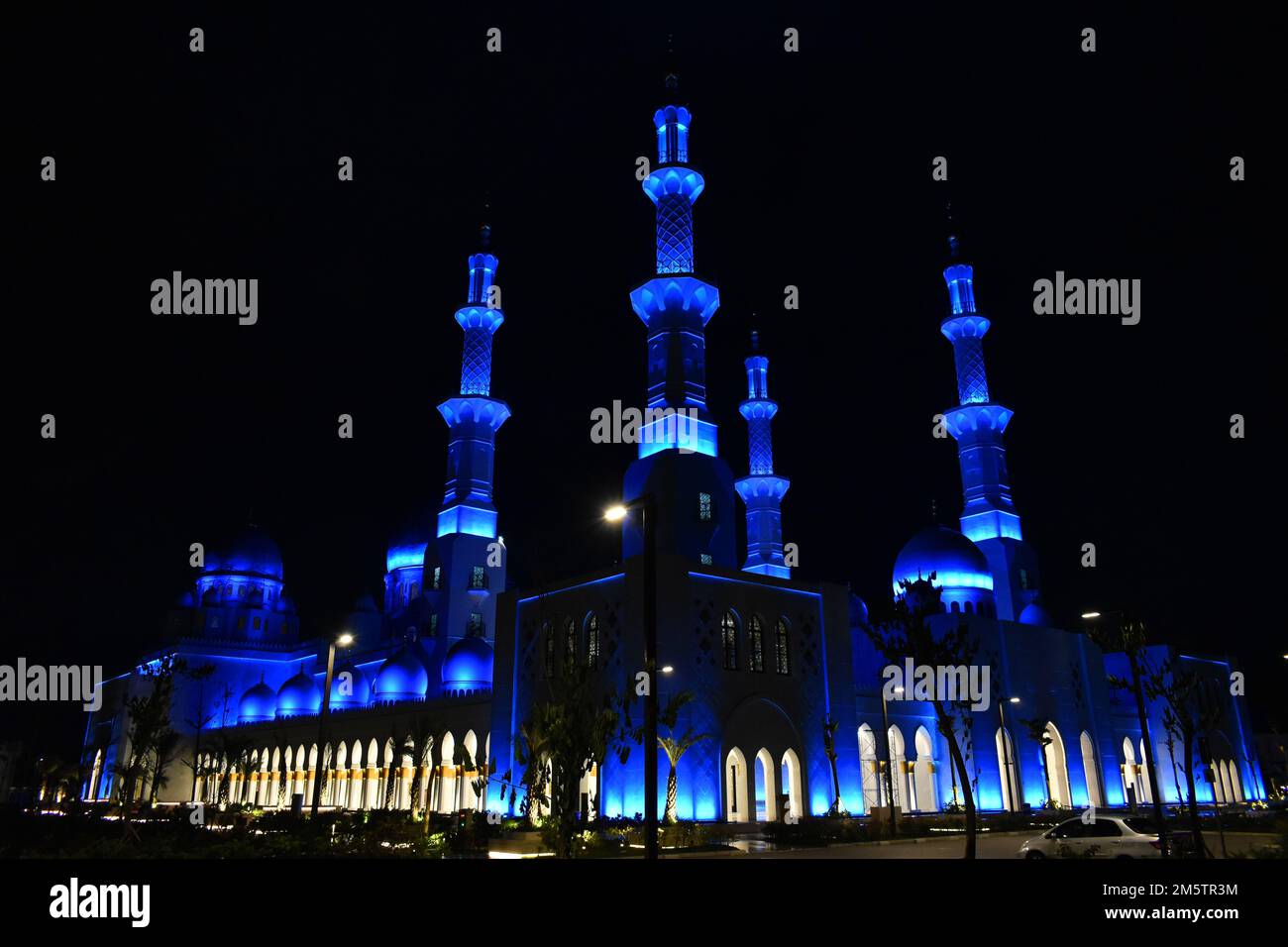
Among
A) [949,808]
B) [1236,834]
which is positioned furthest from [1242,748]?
[1236,834]

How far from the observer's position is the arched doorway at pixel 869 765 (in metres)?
42.3

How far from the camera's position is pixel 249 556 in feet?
253

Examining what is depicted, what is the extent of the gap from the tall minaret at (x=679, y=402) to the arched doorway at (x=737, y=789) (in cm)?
762

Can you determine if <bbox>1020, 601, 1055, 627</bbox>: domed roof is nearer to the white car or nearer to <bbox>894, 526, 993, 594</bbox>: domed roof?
<bbox>894, 526, 993, 594</bbox>: domed roof

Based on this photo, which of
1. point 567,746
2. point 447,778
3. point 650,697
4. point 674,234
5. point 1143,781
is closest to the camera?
point 650,697

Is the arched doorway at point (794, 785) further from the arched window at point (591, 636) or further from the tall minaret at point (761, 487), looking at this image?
the tall minaret at point (761, 487)

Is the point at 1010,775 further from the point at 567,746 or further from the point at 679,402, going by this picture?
the point at 567,746

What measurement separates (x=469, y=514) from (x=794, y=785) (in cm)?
2743

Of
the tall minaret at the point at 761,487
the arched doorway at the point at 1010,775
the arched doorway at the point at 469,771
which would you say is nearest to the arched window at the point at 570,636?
the arched doorway at the point at 469,771

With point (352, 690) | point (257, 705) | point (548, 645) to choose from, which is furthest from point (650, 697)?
point (257, 705)

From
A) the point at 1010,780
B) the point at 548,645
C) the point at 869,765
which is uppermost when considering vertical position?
the point at 548,645

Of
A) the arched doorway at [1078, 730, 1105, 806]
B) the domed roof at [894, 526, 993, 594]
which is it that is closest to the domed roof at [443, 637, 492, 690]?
the domed roof at [894, 526, 993, 594]

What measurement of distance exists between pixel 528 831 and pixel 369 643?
43.1m

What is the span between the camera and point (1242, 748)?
6072cm
